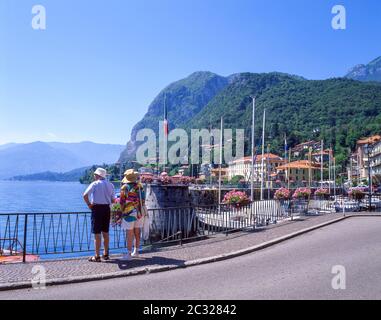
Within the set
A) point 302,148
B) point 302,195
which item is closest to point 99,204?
point 302,195

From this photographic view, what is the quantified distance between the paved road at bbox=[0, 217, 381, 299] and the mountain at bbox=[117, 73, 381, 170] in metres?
128

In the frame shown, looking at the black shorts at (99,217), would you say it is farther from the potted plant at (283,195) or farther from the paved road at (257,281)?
the potted plant at (283,195)

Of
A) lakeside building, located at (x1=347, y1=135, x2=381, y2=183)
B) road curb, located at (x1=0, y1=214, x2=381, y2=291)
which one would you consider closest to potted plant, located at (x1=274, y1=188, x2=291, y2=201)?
road curb, located at (x1=0, y1=214, x2=381, y2=291)

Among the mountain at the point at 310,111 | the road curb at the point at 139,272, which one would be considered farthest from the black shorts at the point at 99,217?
the mountain at the point at 310,111

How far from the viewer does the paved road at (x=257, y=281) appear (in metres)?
5.94

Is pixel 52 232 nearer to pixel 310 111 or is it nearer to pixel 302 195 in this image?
pixel 302 195

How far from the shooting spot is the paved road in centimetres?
594

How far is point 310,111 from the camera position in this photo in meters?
166

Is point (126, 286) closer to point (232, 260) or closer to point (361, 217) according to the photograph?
point (232, 260)

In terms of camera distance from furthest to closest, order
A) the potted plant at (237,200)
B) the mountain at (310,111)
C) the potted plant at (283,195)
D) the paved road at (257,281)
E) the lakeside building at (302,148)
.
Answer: the mountain at (310,111)
the lakeside building at (302,148)
the potted plant at (283,195)
the potted plant at (237,200)
the paved road at (257,281)

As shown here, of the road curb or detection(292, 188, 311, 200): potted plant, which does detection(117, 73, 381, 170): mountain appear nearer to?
detection(292, 188, 311, 200): potted plant

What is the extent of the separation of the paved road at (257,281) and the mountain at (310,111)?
419 ft

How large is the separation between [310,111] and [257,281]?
551ft
